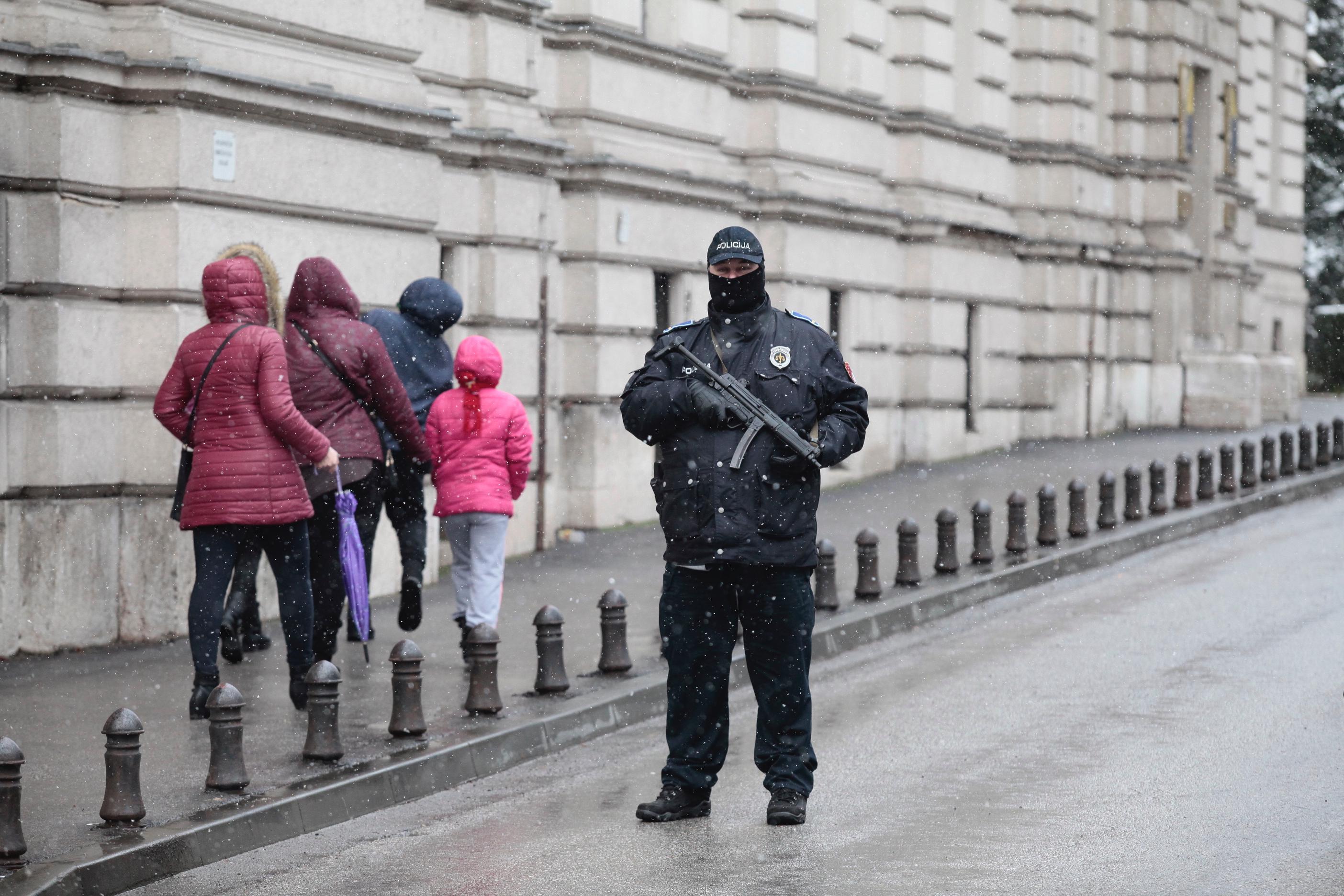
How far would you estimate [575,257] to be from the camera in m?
17.5

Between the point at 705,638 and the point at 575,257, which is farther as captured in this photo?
the point at 575,257

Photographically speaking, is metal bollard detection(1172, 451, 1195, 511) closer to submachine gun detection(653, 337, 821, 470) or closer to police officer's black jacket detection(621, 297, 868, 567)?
police officer's black jacket detection(621, 297, 868, 567)

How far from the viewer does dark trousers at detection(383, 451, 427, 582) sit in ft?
37.2

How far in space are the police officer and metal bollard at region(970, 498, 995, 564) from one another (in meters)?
7.89

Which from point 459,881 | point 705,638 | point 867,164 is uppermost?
point 867,164

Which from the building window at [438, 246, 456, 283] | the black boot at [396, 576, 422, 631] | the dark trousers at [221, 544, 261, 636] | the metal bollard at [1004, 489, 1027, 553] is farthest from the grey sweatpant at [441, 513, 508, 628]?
the metal bollard at [1004, 489, 1027, 553]

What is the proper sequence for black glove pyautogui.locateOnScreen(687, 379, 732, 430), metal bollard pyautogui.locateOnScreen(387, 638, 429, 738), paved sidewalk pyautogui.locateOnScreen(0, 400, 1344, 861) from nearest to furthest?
black glove pyautogui.locateOnScreen(687, 379, 732, 430), paved sidewalk pyautogui.locateOnScreen(0, 400, 1344, 861), metal bollard pyautogui.locateOnScreen(387, 638, 429, 738)

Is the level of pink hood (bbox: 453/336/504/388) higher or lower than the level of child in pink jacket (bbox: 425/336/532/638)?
higher

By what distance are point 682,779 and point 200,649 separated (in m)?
2.70

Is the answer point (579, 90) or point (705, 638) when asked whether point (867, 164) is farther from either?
point (705, 638)

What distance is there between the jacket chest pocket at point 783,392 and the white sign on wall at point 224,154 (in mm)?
5761

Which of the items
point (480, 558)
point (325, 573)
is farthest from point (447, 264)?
point (325, 573)

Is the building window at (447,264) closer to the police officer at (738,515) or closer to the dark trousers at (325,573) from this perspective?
the dark trousers at (325,573)

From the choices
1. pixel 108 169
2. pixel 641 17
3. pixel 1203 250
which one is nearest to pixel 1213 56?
pixel 1203 250
